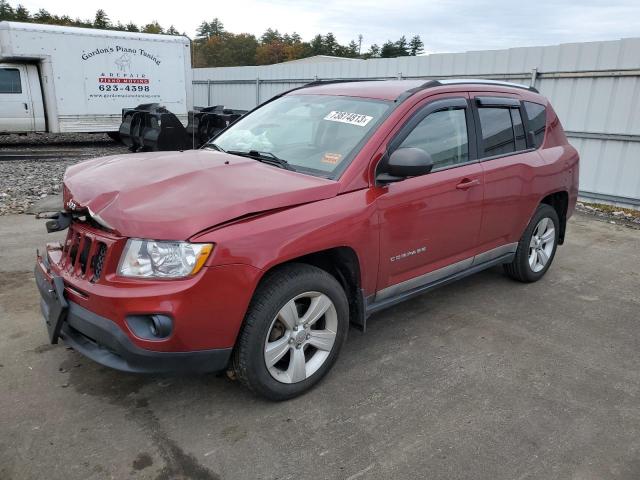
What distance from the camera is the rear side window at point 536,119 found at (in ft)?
15.1

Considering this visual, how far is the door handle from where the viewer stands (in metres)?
3.71

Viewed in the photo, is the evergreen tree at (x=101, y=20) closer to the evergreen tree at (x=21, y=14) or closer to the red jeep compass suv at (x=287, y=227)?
the evergreen tree at (x=21, y=14)

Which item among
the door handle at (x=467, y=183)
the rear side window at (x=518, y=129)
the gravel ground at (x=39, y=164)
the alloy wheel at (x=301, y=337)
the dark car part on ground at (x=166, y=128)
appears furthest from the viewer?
the dark car part on ground at (x=166, y=128)

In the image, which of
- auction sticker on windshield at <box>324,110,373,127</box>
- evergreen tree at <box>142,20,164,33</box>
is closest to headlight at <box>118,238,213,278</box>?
auction sticker on windshield at <box>324,110,373,127</box>

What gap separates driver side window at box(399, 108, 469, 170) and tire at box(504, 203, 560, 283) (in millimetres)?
1285

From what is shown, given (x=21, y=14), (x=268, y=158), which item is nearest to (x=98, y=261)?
(x=268, y=158)

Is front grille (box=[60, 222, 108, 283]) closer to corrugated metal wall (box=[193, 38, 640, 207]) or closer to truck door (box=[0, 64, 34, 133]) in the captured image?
corrugated metal wall (box=[193, 38, 640, 207])

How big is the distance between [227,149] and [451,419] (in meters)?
2.44

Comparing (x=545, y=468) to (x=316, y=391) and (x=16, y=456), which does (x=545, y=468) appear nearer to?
(x=316, y=391)

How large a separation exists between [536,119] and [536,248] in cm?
123

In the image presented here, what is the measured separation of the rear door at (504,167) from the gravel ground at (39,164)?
623 centimetres

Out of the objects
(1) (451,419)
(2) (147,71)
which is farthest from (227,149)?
(2) (147,71)

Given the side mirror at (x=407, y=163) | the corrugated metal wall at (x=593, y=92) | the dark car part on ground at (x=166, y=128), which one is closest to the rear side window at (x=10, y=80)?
the dark car part on ground at (x=166, y=128)

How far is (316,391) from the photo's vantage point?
10.1ft
